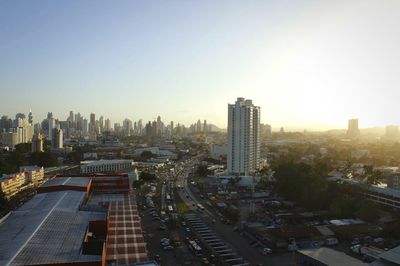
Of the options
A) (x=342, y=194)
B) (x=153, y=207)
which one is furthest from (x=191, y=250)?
(x=342, y=194)

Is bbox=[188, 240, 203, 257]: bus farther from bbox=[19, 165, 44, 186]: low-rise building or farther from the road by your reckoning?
bbox=[19, 165, 44, 186]: low-rise building

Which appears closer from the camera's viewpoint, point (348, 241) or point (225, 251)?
point (225, 251)

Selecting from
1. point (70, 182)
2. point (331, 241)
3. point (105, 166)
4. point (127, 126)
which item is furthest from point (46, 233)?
point (127, 126)

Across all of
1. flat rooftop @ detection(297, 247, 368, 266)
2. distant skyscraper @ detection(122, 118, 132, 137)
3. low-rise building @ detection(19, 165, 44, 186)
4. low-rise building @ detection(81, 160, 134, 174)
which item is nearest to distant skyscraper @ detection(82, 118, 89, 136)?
distant skyscraper @ detection(122, 118, 132, 137)

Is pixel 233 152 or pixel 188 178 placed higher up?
pixel 233 152

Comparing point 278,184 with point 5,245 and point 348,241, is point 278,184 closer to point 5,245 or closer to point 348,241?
point 348,241

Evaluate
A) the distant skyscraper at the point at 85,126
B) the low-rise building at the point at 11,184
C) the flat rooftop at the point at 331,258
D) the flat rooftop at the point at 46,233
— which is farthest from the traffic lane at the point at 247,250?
the distant skyscraper at the point at 85,126

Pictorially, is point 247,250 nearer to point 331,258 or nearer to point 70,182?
point 331,258
